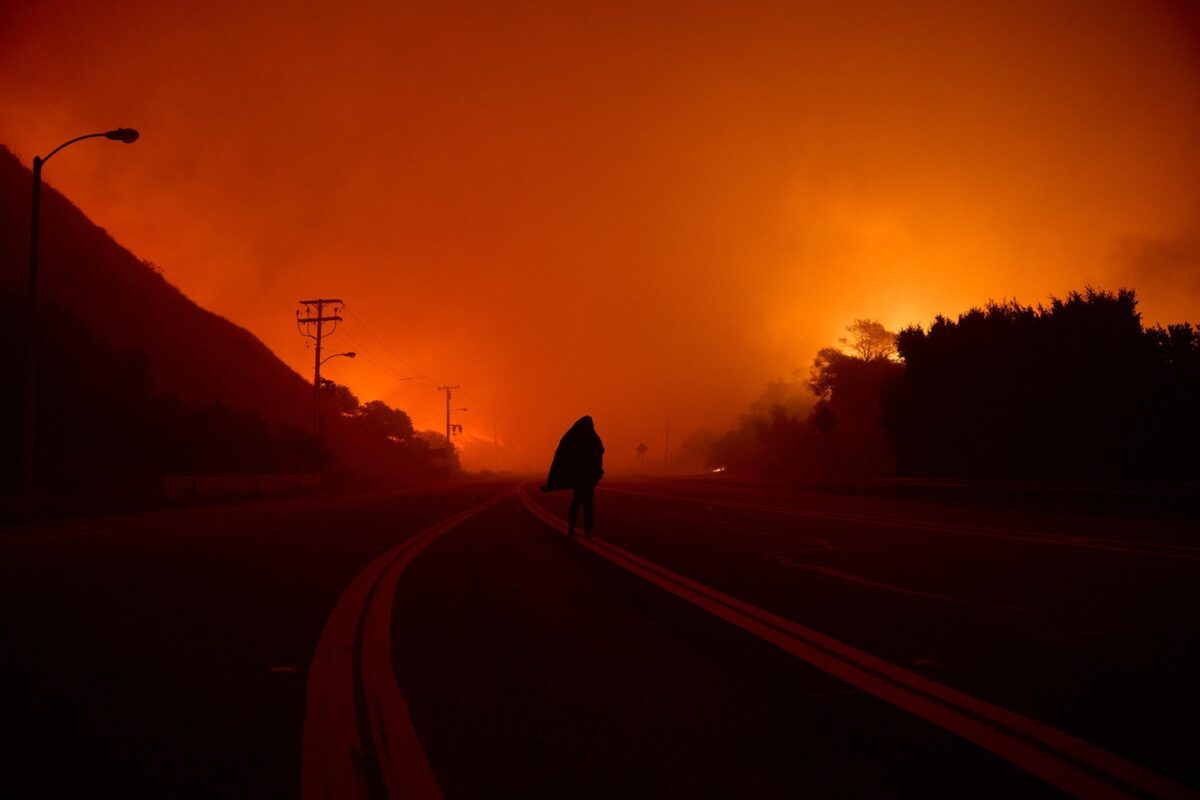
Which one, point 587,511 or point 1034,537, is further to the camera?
point 587,511

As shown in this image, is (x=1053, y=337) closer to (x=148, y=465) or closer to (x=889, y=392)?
(x=889, y=392)

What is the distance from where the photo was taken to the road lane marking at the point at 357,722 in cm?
370

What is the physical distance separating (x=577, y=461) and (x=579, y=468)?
5.7 inches

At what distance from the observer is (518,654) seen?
6273 millimetres

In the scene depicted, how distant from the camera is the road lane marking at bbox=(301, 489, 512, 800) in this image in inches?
146

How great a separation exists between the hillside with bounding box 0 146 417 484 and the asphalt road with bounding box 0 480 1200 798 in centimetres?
4827

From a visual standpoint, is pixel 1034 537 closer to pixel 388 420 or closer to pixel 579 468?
pixel 579 468

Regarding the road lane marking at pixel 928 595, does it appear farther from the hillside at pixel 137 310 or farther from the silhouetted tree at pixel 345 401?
the silhouetted tree at pixel 345 401

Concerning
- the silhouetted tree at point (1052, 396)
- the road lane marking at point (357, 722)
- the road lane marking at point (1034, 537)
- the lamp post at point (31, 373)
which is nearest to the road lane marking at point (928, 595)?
the road lane marking at point (357, 722)

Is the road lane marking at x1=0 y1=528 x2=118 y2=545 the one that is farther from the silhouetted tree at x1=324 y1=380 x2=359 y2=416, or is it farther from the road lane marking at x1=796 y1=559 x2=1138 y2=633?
the silhouetted tree at x1=324 y1=380 x2=359 y2=416

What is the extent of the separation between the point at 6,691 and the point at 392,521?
16.5 metres

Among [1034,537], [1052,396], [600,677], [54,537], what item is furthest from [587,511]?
[1052,396]

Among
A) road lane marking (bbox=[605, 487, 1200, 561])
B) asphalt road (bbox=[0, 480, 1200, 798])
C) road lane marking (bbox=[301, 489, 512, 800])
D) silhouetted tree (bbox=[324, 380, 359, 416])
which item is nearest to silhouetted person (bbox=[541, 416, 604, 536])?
asphalt road (bbox=[0, 480, 1200, 798])

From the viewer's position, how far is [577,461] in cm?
1645
